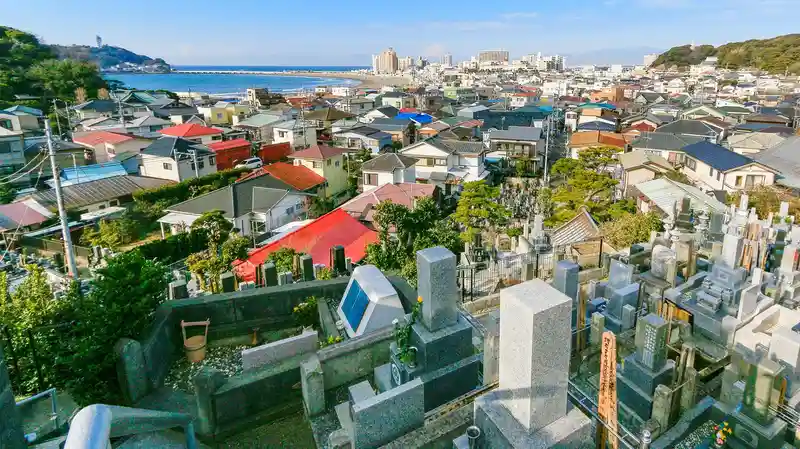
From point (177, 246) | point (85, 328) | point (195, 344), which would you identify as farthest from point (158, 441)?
point (177, 246)

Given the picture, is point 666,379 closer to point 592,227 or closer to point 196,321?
point 196,321

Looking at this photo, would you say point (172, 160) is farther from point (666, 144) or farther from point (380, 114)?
point (666, 144)

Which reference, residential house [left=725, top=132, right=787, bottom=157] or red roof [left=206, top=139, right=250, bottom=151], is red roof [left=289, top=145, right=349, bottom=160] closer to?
red roof [left=206, top=139, right=250, bottom=151]

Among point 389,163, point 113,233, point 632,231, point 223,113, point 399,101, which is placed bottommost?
point 113,233

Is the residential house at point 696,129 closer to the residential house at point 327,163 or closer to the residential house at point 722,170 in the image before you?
the residential house at point 722,170

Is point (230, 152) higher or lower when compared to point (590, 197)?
higher

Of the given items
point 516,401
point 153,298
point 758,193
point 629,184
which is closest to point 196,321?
point 153,298
